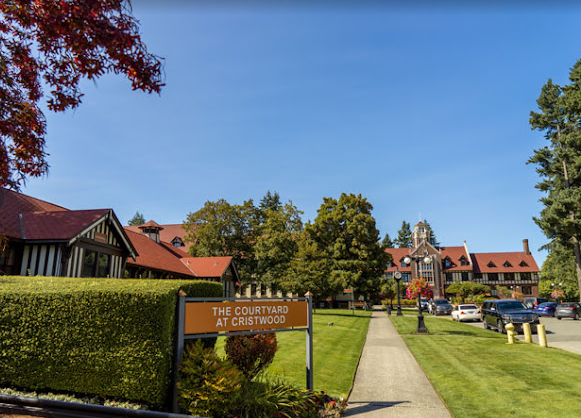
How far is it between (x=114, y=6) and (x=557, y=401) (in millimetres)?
10082

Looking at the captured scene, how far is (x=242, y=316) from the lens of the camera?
21.8 ft

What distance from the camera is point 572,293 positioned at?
53438 millimetres

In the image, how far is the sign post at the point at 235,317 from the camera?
607 cm

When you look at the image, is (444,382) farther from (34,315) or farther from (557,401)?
(34,315)

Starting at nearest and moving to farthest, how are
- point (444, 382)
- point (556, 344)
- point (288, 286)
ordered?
point (444, 382)
point (556, 344)
point (288, 286)

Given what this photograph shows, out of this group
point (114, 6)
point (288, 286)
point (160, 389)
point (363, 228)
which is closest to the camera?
point (114, 6)

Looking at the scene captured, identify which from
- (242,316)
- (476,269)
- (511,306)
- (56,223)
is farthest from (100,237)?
(476,269)

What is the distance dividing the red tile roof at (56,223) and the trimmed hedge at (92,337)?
11.9 meters

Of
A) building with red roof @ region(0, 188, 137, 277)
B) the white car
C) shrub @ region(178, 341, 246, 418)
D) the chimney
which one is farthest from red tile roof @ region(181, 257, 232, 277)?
the chimney

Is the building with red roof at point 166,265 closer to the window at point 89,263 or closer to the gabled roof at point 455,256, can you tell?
the window at point 89,263

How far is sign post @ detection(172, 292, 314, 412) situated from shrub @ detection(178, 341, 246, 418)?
22cm

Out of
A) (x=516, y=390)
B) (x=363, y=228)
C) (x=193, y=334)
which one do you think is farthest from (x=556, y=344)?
(x=363, y=228)

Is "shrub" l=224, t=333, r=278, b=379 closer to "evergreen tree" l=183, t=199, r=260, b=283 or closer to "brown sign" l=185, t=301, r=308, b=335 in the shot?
"brown sign" l=185, t=301, r=308, b=335

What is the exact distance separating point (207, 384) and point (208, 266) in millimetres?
32308
